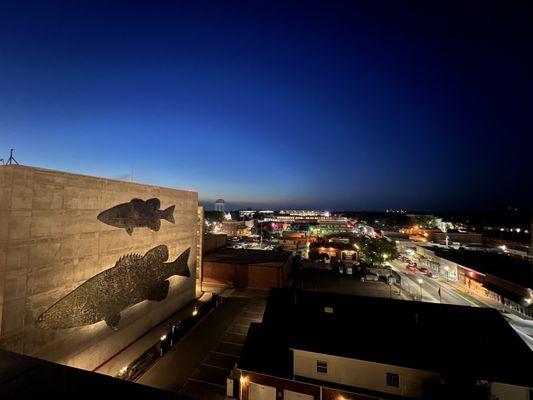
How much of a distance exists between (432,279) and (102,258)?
4878 centimetres

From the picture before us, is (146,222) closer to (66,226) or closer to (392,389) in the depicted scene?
(66,226)

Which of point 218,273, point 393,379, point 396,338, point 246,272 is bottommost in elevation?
point 393,379

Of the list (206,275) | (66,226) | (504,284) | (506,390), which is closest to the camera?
(506,390)

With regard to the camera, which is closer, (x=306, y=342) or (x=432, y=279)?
(x=306, y=342)

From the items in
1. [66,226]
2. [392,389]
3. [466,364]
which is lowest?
[392,389]

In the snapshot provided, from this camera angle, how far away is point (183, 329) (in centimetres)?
2325

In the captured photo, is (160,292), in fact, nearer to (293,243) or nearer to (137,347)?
(137,347)

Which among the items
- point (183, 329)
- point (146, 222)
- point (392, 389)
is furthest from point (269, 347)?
point (146, 222)

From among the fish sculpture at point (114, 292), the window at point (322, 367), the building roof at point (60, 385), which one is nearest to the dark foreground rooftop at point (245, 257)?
the fish sculpture at point (114, 292)

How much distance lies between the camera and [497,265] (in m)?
38.5

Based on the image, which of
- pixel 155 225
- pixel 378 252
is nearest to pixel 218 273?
pixel 155 225

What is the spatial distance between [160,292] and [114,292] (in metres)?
5.32

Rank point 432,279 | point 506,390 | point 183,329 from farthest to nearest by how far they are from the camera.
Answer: point 432,279, point 183,329, point 506,390

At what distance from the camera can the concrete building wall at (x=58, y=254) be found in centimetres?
1299
